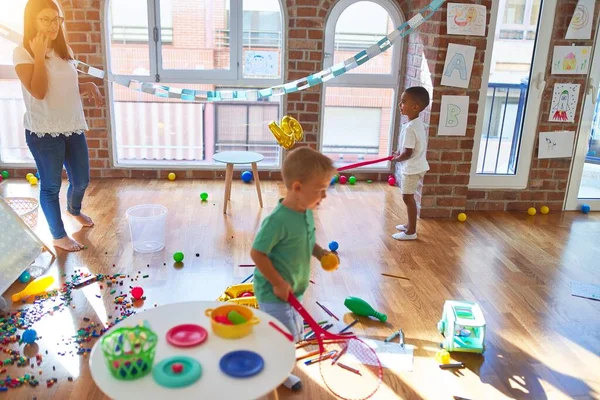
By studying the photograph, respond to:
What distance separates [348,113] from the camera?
189 inches

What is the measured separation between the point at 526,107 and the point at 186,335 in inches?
137

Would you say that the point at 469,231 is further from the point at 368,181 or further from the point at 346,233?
the point at 368,181

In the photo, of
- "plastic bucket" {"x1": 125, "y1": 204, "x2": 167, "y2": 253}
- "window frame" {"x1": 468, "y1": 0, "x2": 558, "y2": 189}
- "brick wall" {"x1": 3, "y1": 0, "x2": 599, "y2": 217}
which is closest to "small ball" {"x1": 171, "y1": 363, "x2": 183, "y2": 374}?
"plastic bucket" {"x1": 125, "y1": 204, "x2": 167, "y2": 253}

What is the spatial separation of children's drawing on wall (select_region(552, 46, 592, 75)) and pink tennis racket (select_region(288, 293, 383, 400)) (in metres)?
2.86

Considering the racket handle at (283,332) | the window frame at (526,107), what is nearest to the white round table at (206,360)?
the racket handle at (283,332)

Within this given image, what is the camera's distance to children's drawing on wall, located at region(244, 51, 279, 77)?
4.52 metres

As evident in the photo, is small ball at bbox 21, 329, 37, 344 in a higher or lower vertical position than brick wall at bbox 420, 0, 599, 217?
lower

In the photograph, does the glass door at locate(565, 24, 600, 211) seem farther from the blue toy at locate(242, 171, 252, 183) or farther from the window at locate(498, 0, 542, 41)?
the blue toy at locate(242, 171, 252, 183)

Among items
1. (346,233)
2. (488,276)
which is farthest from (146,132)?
(488,276)

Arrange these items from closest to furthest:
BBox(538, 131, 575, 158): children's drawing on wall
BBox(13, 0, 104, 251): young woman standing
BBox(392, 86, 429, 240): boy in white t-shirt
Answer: BBox(13, 0, 104, 251): young woman standing
BBox(392, 86, 429, 240): boy in white t-shirt
BBox(538, 131, 575, 158): children's drawing on wall

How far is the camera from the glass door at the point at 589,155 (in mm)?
4047

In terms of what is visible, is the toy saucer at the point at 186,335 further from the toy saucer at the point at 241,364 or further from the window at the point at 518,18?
the window at the point at 518,18

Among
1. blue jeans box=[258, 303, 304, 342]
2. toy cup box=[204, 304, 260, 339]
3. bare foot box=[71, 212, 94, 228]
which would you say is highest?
toy cup box=[204, 304, 260, 339]

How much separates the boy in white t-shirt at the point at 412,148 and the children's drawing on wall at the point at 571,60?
50.1 inches
